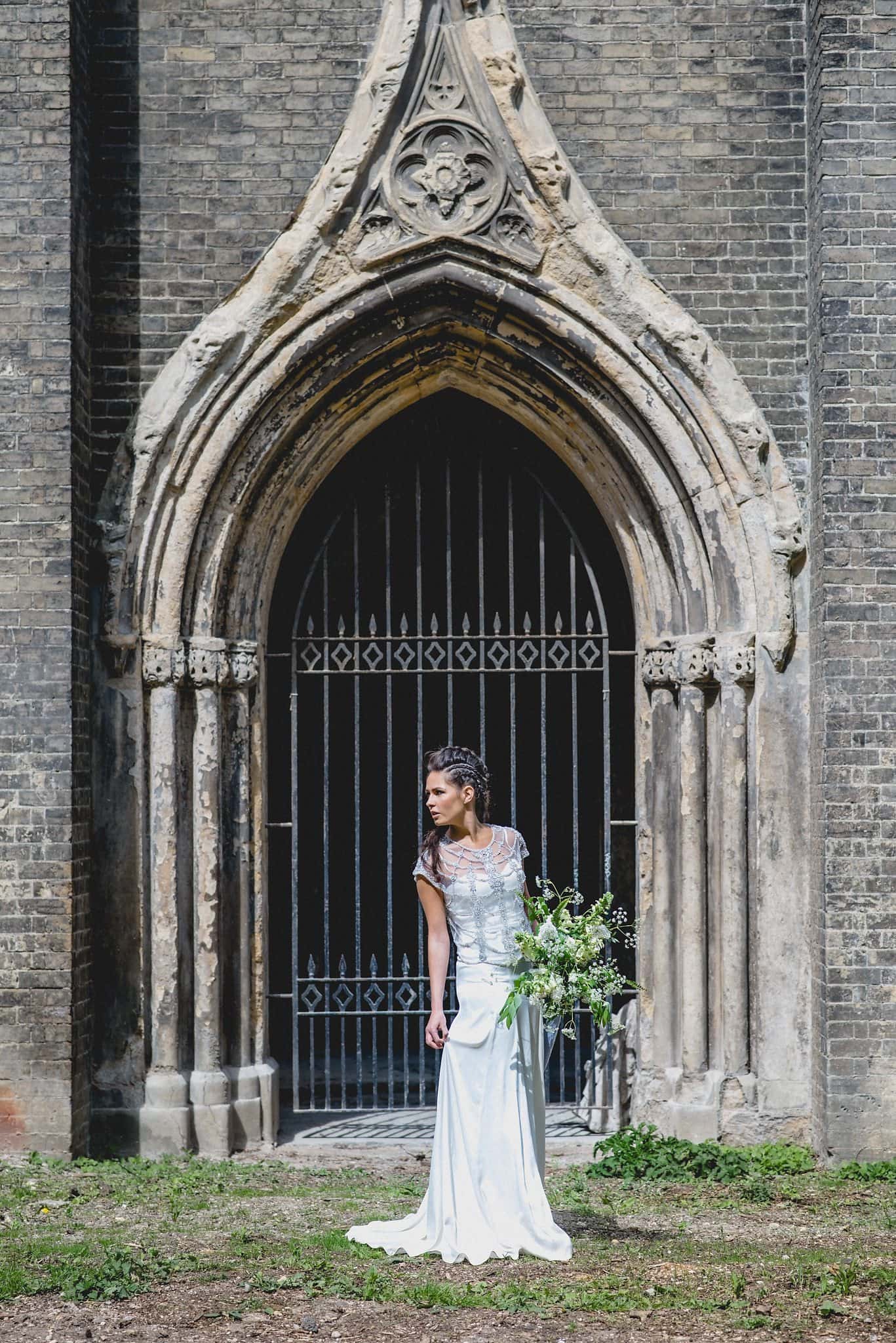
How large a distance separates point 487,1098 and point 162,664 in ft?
8.88

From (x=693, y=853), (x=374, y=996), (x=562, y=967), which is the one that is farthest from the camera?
(x=374, y=996)

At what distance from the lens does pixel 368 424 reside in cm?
707

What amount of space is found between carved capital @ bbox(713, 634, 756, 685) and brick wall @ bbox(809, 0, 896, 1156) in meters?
0.29

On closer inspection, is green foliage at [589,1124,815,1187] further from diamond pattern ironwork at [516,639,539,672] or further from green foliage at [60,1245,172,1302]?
diamond pattern ironwork at [516,639,539,672]

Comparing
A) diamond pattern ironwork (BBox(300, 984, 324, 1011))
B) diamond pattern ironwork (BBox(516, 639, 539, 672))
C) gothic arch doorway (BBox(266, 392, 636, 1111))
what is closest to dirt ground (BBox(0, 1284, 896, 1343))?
gothic arch doorway (BBox(266, 392, 636, 1111))

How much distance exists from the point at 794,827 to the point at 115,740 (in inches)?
125

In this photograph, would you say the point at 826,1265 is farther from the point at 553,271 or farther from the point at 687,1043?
the point at 553,271

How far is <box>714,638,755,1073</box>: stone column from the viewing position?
21.4 ft

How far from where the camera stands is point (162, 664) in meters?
6.54

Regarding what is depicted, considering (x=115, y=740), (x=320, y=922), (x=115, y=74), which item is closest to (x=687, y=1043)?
(x=115, y=740)

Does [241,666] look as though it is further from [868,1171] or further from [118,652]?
[868,1171]

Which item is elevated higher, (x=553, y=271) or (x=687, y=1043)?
(x=553, y=271)

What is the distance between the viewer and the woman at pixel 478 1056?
4.80 meters

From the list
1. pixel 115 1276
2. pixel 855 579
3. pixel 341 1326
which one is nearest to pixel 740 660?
pixel 855 579
